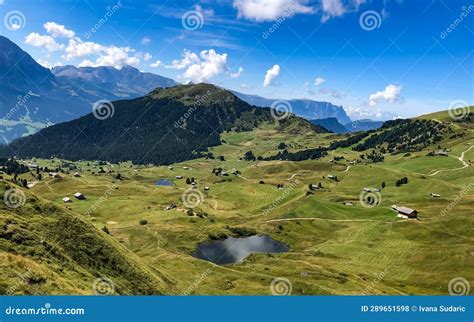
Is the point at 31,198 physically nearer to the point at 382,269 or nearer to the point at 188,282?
the point at 188,282

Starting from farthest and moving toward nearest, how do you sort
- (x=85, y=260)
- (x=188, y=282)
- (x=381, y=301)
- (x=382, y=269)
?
(x=382, y=269) < (x=188, y=282) < (x=85, y=260) < (x=381, y=301)

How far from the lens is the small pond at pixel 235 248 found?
166m

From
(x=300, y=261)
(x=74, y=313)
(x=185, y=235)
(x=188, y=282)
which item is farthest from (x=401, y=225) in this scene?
(x=74, y=313)

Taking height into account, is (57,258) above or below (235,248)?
above

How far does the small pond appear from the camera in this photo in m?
166

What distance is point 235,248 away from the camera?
179000 millimetres

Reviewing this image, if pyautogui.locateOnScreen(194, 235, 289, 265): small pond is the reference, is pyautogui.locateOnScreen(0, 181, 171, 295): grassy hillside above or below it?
above

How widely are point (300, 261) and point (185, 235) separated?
5354cm

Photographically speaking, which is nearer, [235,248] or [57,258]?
[57,258]

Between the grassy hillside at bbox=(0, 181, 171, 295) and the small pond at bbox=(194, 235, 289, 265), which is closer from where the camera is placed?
the grassy hillside at bbox=(0, 181, 171, 295)

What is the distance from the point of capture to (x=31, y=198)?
3300 inches

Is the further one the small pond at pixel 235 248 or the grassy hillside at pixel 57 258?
the small pond at pixel 235 248

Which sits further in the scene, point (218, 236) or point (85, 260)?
point (218, 236)

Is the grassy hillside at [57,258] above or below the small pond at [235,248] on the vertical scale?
above
